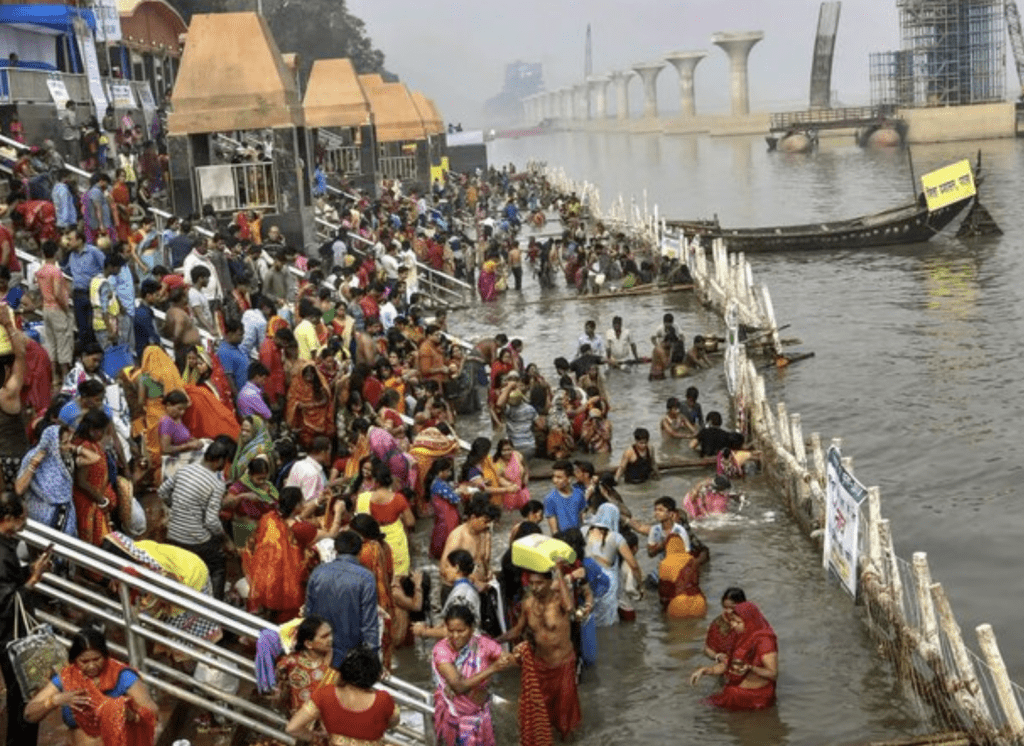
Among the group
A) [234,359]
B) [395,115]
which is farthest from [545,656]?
[395,115]

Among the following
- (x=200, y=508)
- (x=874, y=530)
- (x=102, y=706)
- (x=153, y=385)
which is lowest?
(x=874, y=530)

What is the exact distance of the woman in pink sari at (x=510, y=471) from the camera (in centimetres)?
1299

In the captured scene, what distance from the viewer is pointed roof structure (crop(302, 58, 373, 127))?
3478cm

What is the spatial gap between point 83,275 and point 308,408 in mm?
2254

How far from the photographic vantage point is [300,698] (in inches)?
284

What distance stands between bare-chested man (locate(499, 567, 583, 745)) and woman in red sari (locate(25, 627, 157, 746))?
252 centimetres

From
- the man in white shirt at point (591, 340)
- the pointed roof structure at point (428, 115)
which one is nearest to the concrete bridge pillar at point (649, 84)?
the pointed roof structure at point (428, 115)

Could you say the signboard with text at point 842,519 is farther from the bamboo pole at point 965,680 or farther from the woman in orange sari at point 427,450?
the woman in orange sari at point 427,450

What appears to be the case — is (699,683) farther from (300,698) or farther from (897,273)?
(897,273)

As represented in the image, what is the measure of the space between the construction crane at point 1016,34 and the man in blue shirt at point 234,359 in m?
90.7

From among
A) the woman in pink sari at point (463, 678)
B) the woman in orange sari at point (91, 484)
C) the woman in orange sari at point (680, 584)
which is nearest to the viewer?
the woman in pink sari at point (463, 678)

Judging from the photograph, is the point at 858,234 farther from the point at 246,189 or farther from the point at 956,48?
the point at 956,48

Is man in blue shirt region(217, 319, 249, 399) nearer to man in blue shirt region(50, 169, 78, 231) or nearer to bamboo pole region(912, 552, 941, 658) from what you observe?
man in blue shirt region(50, 169, 78, 231)

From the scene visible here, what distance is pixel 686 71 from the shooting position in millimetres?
160375
